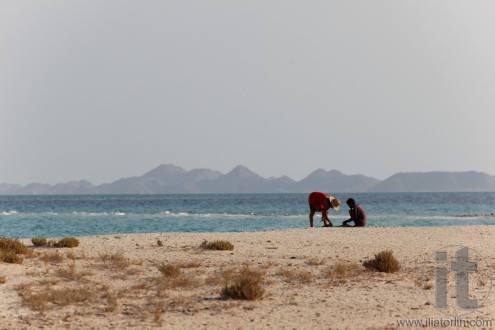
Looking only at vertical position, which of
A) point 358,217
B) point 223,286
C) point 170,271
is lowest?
point 223,286

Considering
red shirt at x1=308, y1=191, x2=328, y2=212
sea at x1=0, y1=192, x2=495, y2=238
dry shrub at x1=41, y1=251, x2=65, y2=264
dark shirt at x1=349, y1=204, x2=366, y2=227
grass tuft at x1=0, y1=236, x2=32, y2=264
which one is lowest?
sea at x1=0, y1=192, x2=495, y2=238

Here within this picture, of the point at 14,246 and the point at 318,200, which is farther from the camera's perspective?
the point at 318,200

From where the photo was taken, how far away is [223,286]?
1210 cm

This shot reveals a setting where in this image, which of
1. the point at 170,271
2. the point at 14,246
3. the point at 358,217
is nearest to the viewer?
the point at 170,271

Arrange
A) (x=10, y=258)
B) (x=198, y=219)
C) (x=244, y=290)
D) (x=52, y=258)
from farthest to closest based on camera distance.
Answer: (x=198, y=219), (x=52, y=258), (x=10, y=258), (x=244, y=290)

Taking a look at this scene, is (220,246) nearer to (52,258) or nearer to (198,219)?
(52,258)

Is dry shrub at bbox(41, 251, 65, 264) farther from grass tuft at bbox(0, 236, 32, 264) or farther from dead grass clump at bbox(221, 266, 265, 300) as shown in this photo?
dead grass clump at bbox(221, 266, 265, 300)

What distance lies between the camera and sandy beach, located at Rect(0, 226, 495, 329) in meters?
9.74

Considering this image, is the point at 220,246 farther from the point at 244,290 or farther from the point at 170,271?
the point at 244,290

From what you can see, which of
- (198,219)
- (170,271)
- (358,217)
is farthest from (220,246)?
(198,219)

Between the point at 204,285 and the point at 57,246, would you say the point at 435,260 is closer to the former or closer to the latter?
the point at 204,285

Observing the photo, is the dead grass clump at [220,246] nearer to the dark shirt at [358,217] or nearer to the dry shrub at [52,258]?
the dry shrub at [52,258]

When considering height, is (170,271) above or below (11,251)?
below

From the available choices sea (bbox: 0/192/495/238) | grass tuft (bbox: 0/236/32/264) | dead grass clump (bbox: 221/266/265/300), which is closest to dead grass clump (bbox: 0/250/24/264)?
grass tuft (bbox: 0/236/32/264)
